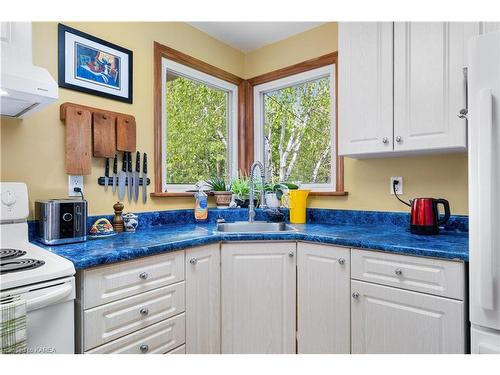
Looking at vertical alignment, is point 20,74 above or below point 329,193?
above

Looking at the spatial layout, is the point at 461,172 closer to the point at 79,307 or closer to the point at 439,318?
the point at 439,318

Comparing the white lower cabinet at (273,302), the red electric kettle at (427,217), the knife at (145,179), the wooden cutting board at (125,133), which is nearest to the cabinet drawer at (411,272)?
the white lower cabinet at (273,302)

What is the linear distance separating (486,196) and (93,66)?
80.7 inches

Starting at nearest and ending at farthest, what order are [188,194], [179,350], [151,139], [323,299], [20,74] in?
1. [20,74]
2. [179,350]
3. [323,299]
4. [151,139]
5. [188,194]

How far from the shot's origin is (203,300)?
5.71ft

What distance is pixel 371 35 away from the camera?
1901 mm

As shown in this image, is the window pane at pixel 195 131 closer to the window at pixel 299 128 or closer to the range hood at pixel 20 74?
the window at pixel 299 128

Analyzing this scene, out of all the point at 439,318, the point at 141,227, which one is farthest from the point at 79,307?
the point at 439,318

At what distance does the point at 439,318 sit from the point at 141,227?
66.9 inches

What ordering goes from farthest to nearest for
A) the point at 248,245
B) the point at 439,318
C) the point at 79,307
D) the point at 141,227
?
the point at 141,227 < the point at 248,245 < the point at 439,318 < the point at 79,307

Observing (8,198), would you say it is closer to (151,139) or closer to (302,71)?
(151,139)

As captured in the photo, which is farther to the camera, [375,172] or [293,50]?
[293,50]

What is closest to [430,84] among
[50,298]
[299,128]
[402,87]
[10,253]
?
[402,87]
